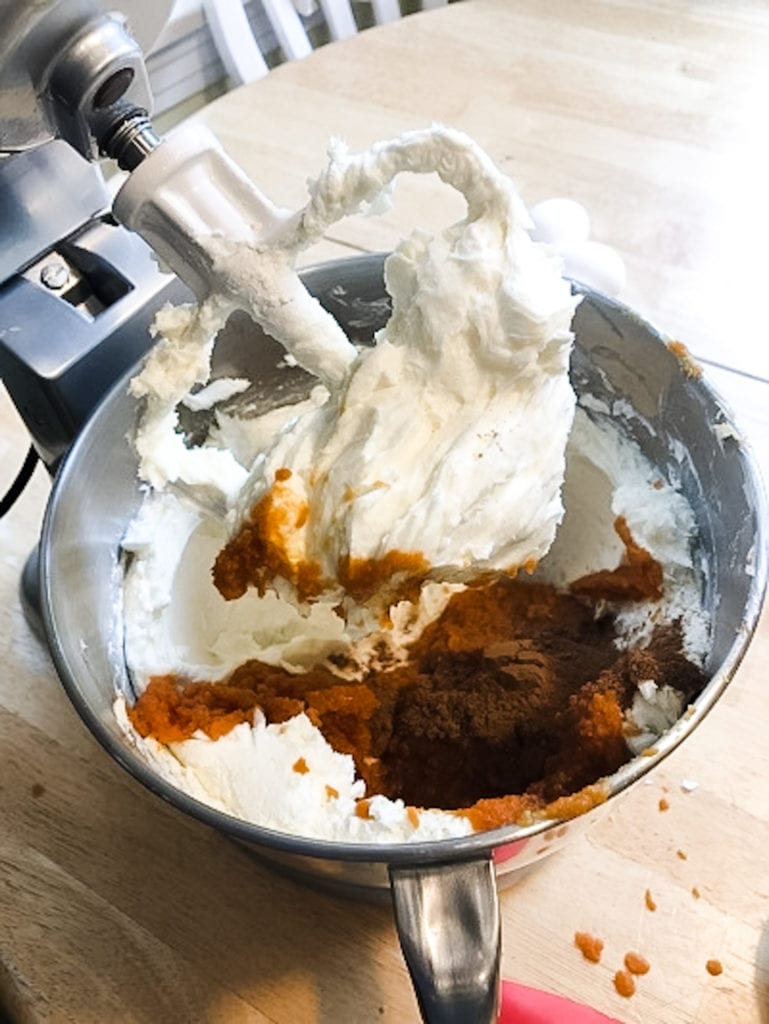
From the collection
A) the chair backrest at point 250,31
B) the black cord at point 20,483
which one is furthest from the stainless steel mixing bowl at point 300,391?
the chair backrest at point 250,31

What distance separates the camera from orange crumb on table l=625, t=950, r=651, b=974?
0.54 m

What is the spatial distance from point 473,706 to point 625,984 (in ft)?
0.54

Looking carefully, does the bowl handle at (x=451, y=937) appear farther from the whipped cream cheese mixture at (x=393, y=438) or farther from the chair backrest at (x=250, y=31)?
the chair backrest at (x=250, y=31)

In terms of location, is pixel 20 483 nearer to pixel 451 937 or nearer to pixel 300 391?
pixel 300 391

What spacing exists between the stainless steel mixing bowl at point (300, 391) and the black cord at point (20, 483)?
11 cm

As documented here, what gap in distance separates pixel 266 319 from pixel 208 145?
0.27ft

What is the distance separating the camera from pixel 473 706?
54 cm

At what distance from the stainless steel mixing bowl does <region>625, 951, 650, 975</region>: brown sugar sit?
0.08 meters

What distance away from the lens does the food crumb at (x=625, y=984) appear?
0.53m

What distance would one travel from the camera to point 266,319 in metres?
0.47

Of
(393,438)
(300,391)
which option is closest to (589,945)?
(393,438)

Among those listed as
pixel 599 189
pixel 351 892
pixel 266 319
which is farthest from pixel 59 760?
pixel 599 189

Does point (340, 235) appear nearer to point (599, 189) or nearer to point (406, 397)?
point (599, 189)

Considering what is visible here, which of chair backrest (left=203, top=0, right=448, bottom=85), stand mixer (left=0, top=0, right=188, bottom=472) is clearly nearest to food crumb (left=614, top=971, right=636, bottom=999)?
stand mixer (left=0, top=0, right=188, bottom=472)
